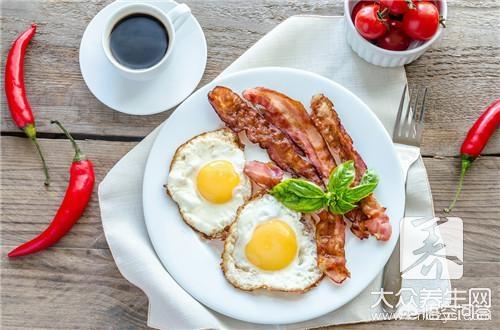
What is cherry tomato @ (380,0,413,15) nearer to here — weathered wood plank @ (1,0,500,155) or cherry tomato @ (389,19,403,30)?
cherry tomato @ (389,19,403,30)

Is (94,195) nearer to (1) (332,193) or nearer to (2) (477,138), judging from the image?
(1) (332,193)

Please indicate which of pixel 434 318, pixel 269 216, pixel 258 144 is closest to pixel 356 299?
pixel 434 318

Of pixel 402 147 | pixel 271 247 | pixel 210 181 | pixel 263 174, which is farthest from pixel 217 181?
pixel 402 147

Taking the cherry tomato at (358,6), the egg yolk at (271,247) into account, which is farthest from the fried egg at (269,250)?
Result: the cherry tomato at (358,6)

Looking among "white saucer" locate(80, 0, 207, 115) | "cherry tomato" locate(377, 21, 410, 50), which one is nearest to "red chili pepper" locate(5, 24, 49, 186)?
"white saucer" locate(80, 0, 207, 115)

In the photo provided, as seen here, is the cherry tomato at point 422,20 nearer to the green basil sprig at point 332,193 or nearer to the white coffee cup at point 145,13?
the green basil sprig at point 332,193

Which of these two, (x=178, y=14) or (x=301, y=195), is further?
(x=178, y=14)

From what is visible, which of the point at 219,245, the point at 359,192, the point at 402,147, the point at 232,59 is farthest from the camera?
the point at 232,59

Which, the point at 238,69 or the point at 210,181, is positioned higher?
the point at 238,69
